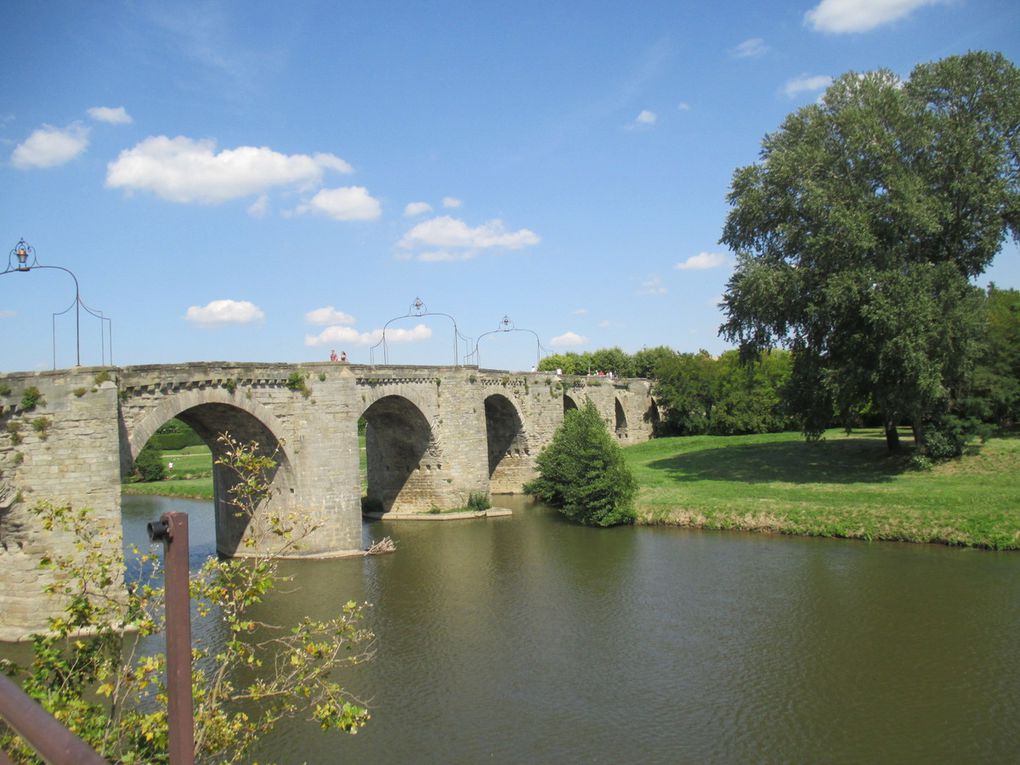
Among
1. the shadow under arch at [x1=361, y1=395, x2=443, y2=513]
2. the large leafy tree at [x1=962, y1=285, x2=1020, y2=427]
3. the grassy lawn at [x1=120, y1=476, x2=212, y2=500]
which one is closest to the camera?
the large leafy tree at [x1=962, y1=285, x2=1020, y2=427]

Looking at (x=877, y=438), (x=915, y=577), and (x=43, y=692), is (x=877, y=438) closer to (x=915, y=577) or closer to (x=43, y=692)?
(x=915, y=577)

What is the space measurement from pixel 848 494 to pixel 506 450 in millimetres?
15393

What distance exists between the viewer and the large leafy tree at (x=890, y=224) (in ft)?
80.1

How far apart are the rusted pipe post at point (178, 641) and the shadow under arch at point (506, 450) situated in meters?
31.6

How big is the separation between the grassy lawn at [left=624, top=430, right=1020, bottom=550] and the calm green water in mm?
1070

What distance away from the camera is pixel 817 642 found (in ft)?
46.1

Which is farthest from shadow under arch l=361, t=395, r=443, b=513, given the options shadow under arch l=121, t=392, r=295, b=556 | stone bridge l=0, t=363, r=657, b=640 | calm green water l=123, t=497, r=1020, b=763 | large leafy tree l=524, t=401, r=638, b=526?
calm green water l=123, t=497, r=1020, b=763

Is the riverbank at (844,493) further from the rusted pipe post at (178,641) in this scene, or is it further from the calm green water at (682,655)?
the rusted pipe post at (178,641)

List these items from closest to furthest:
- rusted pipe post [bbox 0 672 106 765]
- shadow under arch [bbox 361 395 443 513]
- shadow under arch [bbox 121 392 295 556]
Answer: rusted pipe post [bbox 0 672 106 765]
shadow under arch [bbox 121 392 295 556]
shadow under arch [bbox 361 395 443 513]

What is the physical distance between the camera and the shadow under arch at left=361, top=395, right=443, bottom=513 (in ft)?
93.8

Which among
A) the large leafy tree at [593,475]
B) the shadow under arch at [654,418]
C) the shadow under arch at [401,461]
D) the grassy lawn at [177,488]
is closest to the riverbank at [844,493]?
the grassy lawn at [177,488]

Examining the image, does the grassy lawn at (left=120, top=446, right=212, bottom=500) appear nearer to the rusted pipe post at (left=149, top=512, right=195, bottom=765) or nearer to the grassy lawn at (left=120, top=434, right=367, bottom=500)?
the grassy lawn at (left=120, top=434, right=367, bottom=500)

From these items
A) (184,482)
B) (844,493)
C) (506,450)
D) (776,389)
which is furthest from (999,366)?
(184,482)

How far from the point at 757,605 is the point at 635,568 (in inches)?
161
